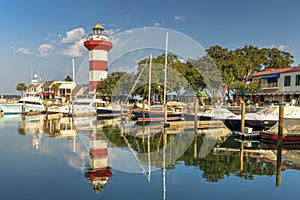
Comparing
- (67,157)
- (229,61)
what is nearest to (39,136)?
(67,157)

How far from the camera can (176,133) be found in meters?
19.8

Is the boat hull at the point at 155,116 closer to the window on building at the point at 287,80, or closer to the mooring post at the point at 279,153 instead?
the mooring post at the point at 279,153

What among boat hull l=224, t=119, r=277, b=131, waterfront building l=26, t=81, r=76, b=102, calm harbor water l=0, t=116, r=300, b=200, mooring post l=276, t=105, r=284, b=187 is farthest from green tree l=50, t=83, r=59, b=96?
mooring post l=276, t=105, r=284, b=187

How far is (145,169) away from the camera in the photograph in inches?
442

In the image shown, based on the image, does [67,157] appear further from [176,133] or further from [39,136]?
[176,133]

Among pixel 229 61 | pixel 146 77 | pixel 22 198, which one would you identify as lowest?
pixel 22 198

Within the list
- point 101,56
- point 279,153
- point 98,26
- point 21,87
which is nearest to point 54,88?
point 21,87

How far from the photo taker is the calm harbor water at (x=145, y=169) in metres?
8.71

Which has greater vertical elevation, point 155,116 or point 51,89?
point 51,89

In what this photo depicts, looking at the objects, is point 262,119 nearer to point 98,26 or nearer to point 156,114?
point 156,114

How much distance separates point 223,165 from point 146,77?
15.3m

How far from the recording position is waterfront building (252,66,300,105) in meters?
35.8

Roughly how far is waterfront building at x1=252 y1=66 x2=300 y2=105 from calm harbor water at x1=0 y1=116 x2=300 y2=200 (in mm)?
22666

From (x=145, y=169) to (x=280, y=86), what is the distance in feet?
106
